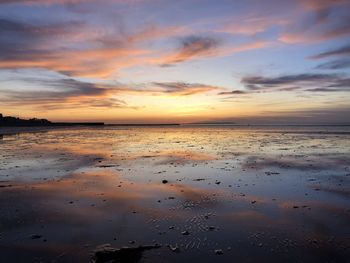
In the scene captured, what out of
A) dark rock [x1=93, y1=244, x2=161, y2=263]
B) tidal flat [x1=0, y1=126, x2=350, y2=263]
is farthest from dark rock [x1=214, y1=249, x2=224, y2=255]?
dark rock [x1=93, y1=244, x2=161, y2=263]

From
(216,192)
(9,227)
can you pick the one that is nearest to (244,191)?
(216,192)

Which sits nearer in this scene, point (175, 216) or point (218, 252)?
point (218, 252)

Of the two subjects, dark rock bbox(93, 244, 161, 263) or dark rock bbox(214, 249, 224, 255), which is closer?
dark rock bbox(93, 244, 161, 263)

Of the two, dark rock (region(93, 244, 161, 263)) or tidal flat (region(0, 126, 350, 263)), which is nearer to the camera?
dark rock (region(93, 244, 161, 263))

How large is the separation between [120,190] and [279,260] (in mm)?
8141

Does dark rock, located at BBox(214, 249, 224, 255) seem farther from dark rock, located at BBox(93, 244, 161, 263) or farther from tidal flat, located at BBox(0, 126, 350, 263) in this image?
dark rock, located at BBox(93, 244, 161, 263)

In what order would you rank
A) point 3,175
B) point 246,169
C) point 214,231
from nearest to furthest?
point 214,231, point 3,175, point 246,169

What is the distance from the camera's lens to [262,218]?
32.6 feet

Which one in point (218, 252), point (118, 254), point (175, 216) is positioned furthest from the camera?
point (175, 216)

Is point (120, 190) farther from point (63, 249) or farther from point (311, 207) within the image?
point (311, 207)

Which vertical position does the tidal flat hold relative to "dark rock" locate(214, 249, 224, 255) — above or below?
above

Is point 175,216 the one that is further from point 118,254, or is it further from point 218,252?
point 118,254

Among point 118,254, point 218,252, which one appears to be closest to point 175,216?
point 218,252

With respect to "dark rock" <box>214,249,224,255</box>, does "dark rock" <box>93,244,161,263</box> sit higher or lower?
higher
